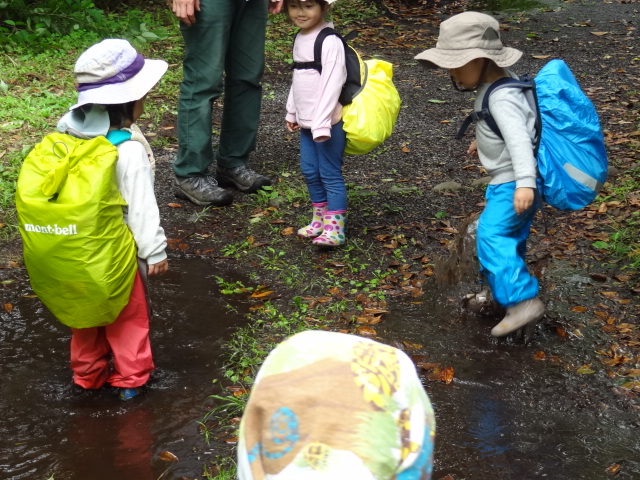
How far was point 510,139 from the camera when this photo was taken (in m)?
3.67

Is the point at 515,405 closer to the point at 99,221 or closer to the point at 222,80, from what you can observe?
the point at 99,221

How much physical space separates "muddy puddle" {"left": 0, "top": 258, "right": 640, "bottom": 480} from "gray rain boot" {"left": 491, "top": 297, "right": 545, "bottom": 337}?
14 cm

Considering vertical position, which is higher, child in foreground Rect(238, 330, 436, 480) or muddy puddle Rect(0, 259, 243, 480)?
child in foreground Rect(238, 330, 436, 480)

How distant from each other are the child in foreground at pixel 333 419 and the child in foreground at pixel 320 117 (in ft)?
10.6

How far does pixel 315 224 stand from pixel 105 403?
204cm

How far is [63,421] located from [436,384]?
5.66 ft

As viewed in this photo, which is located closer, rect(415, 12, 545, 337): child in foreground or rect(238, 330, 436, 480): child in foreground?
rect(238, 330, 436, 480): child in foreground

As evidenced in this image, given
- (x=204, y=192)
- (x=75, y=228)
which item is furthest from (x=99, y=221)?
(x=204, y=192)

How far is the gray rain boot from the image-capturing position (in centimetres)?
390

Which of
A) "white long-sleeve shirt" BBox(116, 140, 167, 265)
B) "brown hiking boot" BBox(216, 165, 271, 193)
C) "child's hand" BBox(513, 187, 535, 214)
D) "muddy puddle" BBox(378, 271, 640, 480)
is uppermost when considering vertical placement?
"white long-sleeve shirt" BBox(116, 140, 167, 265)

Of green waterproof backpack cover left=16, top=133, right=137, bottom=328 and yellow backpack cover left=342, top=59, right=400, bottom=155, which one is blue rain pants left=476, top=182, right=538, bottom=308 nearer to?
yellow backpack cover left=342, top=59, right=400, bottom=155

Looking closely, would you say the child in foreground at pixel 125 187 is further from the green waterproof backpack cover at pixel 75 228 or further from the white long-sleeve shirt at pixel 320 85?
the white long-sleeve shirt at pixel 320 85

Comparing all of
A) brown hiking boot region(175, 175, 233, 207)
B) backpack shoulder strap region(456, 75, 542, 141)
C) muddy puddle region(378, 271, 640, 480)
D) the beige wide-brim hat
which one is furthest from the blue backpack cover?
brown hiking boot region(175, 175, 233, 207)

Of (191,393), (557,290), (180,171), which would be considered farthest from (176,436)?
(180,171)
